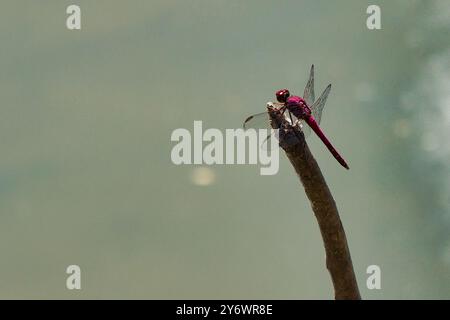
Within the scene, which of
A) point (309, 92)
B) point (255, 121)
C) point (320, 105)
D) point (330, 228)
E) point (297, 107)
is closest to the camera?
point (330, 228)

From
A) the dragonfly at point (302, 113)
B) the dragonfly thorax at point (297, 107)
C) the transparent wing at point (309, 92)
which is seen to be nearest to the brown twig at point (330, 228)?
the dragonfly at point (302, 113)

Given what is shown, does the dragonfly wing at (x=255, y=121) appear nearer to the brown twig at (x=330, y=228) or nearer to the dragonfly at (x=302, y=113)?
the dragonfly at (x=302, y=113)

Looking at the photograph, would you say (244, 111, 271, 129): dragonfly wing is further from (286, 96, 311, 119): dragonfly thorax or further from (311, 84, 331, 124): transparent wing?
(311, 84, 331, 124): transparent wing

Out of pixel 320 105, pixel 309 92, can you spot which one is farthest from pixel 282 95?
pixel 309 92

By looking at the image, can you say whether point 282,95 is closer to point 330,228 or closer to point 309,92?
point 330,228

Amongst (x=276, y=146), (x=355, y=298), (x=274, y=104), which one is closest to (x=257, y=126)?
(x=274, y=104)

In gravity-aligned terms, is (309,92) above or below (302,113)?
above
